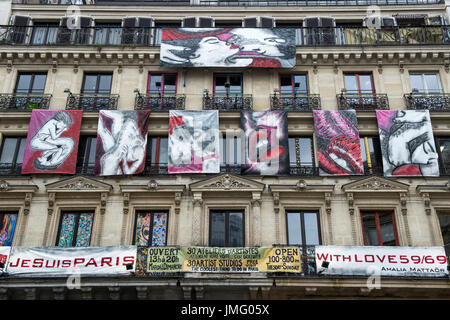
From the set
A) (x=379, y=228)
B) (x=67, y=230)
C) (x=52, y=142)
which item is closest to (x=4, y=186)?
(x=52, y=142)

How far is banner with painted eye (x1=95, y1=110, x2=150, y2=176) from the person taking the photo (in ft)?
60.9

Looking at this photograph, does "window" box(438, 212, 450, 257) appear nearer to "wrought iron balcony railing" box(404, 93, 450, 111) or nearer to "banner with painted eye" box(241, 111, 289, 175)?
"wrought iron balcony railing" box(404, 93, 450, 111)

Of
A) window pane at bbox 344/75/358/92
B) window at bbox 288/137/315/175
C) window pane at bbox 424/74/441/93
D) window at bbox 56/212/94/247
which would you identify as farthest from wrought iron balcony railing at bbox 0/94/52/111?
window pane at bbox 424/74/441/93

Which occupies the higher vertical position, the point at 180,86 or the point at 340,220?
the point at 180,86

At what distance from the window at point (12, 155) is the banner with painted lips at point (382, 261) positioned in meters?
12.6

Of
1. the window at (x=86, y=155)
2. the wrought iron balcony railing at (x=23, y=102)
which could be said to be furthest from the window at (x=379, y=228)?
the wrought iron balcony railing at (x=23, y=102)

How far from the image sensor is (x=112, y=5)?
76.2 feet

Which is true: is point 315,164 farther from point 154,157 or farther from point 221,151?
point 154,157

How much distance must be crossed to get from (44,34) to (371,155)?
16104 mm

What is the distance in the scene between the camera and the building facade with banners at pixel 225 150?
16031mm

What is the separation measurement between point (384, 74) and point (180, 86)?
9234 millimetres

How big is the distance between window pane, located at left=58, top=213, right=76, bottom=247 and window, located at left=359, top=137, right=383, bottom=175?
11954mm
